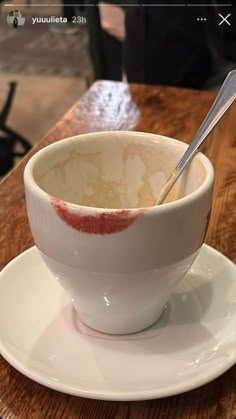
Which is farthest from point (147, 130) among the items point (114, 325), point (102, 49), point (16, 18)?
point (102, 49)

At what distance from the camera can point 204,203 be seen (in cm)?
35

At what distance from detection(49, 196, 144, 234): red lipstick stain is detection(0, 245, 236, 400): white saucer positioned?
9 centimetres

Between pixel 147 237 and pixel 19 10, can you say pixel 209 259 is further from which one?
pixel 19 10

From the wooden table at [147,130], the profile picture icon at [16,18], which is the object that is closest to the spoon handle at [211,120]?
the wooden table at [147,130]

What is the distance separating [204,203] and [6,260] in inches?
8.3

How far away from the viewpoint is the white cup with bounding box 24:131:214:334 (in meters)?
0.33

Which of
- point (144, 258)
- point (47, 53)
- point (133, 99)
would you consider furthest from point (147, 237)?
point (47, 53)

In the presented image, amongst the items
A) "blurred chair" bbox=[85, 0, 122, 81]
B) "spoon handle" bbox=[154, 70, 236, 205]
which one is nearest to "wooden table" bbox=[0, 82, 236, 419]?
"spoon handle" bbox=[154, 70, 236, 205]

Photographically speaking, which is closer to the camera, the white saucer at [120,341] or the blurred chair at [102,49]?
the white saucer at [120,341]

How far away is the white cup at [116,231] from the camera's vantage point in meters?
0.33

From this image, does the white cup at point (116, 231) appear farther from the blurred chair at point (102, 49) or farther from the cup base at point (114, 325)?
the blurred chair at point (102, 49)

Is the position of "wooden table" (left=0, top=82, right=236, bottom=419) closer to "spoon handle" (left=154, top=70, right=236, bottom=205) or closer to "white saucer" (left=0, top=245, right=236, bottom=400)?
"white saucer" (left=0, top=245, right=236, bottom=400)

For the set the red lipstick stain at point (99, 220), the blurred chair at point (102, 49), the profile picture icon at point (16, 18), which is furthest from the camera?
the blurred chair at point (102, 49)

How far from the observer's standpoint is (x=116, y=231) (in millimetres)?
332
